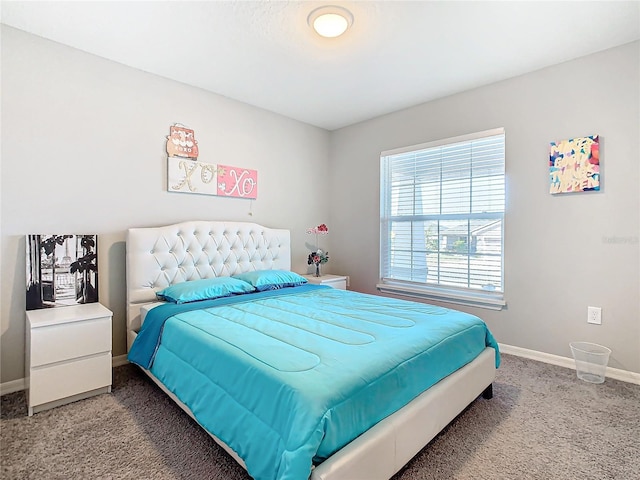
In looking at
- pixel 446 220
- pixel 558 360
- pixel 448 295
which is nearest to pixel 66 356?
pixel 448 295

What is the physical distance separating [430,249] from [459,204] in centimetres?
58

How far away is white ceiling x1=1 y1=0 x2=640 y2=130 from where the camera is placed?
2105 mm

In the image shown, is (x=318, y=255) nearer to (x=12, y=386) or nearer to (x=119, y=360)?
(x=119, y=360)

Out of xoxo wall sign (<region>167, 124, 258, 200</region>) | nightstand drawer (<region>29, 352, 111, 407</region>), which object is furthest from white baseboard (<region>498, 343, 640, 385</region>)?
nightstand drawer (<region>29, 352, 111, 407</region>)

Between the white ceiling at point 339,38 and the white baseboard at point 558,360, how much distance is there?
2.53 metres

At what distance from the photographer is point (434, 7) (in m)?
2.08

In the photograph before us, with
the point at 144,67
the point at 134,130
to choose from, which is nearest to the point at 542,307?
the point at 134,130

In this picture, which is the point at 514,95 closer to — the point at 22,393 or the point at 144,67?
the point at 144,67

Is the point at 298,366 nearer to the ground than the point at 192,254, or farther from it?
nearer to the ground

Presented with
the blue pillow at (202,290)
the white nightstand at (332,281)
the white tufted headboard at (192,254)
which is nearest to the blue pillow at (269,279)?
the blue pillow at (202,290)

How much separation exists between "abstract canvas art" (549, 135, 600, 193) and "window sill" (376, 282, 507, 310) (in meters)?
1.12

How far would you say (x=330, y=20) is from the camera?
2123mm

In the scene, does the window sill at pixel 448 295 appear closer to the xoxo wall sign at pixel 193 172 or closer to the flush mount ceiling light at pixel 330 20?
the xoxo wall sign at pixel 193 172

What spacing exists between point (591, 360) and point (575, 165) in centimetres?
156
